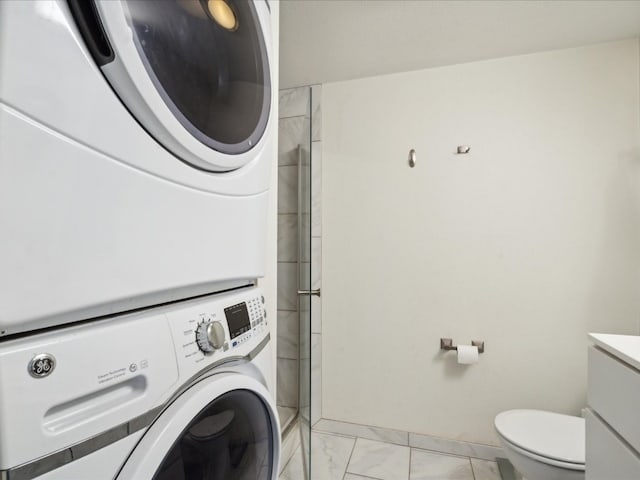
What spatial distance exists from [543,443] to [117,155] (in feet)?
5.77

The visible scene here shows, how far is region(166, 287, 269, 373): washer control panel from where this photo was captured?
544 millimetres

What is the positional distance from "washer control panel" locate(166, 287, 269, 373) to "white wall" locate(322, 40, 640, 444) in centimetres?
138

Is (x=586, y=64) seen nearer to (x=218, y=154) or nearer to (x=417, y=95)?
(x=417, y=95)

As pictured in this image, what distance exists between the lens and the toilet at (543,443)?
1.24 meters

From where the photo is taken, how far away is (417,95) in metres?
1.98

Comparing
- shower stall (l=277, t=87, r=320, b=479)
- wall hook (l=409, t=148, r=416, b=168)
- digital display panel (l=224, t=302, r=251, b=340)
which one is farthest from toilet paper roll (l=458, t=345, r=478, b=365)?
digital display panel (l=224, t=302, r=251, b=340)

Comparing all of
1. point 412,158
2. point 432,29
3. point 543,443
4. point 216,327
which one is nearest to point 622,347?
point 543,443

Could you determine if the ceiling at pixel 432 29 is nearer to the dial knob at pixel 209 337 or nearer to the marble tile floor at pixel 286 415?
the dial knob at pixel 209 337

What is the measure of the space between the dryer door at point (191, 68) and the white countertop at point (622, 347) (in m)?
0.94

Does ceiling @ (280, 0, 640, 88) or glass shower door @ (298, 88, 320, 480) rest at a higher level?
ceiling @ (280, 0, 640, 88)

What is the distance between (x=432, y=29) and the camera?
160 cm

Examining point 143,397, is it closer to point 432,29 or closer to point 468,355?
point 468,355

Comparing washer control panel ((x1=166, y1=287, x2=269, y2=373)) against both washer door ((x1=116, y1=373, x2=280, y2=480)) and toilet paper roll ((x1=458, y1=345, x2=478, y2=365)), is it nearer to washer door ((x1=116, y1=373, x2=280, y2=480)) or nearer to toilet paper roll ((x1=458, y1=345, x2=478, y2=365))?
washer door ((x1=116, y1=373, x2=280, y2=480))

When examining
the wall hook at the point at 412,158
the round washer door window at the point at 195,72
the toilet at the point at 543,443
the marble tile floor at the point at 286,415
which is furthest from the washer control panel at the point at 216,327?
the wall hook at the point at 412,158
